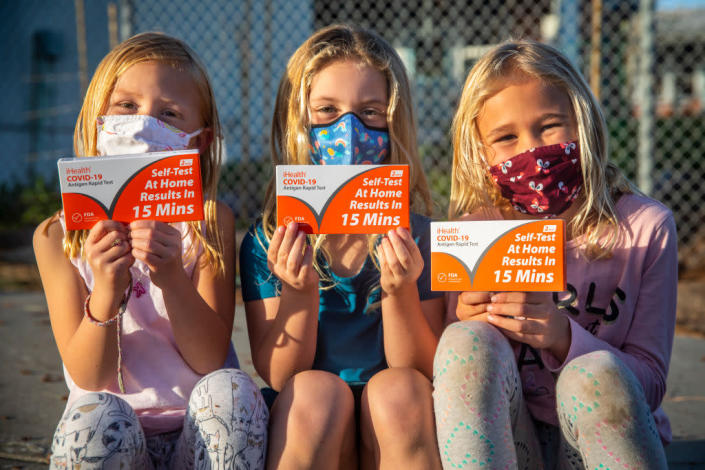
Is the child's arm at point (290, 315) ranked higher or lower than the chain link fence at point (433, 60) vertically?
lower

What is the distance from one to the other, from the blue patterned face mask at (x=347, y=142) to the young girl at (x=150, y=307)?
1.20 ft

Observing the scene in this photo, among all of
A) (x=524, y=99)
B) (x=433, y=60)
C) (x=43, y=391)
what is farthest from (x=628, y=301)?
(x=433, y=60)

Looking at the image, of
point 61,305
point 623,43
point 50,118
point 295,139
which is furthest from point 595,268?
point 50,118

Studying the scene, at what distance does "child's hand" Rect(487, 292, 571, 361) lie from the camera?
68.4 inches

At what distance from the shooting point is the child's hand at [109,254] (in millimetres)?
1783

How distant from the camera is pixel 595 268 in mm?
1983

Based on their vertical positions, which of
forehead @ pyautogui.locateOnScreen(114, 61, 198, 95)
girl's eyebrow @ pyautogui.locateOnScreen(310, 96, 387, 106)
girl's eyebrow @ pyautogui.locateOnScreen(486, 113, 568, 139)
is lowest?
girl's eyebrow @ pyautogui.locateOnScreen(486, 113, 568, 139)

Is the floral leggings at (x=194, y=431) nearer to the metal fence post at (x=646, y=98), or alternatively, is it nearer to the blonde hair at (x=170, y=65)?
the blonde hair at (x=170, y=65)

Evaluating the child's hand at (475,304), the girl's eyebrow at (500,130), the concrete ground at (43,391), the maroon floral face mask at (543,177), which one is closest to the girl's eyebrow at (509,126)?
the girl's eyebrow at (500,130)

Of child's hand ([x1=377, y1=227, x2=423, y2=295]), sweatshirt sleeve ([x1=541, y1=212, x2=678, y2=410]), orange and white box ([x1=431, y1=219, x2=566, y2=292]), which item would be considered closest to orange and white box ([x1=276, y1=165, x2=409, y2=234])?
child's hand ([x1=377, y1=227, x2=423, y2=295])

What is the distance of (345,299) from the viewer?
2.17 meters

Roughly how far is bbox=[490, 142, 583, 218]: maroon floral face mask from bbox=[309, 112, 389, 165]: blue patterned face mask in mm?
400

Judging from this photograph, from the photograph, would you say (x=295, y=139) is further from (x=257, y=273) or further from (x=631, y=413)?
(x=631, y=413)

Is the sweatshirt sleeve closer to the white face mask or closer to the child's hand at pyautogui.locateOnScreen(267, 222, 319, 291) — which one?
the child's hand at pyautogui.locateOnScreen(267, 222, 319, 291)
